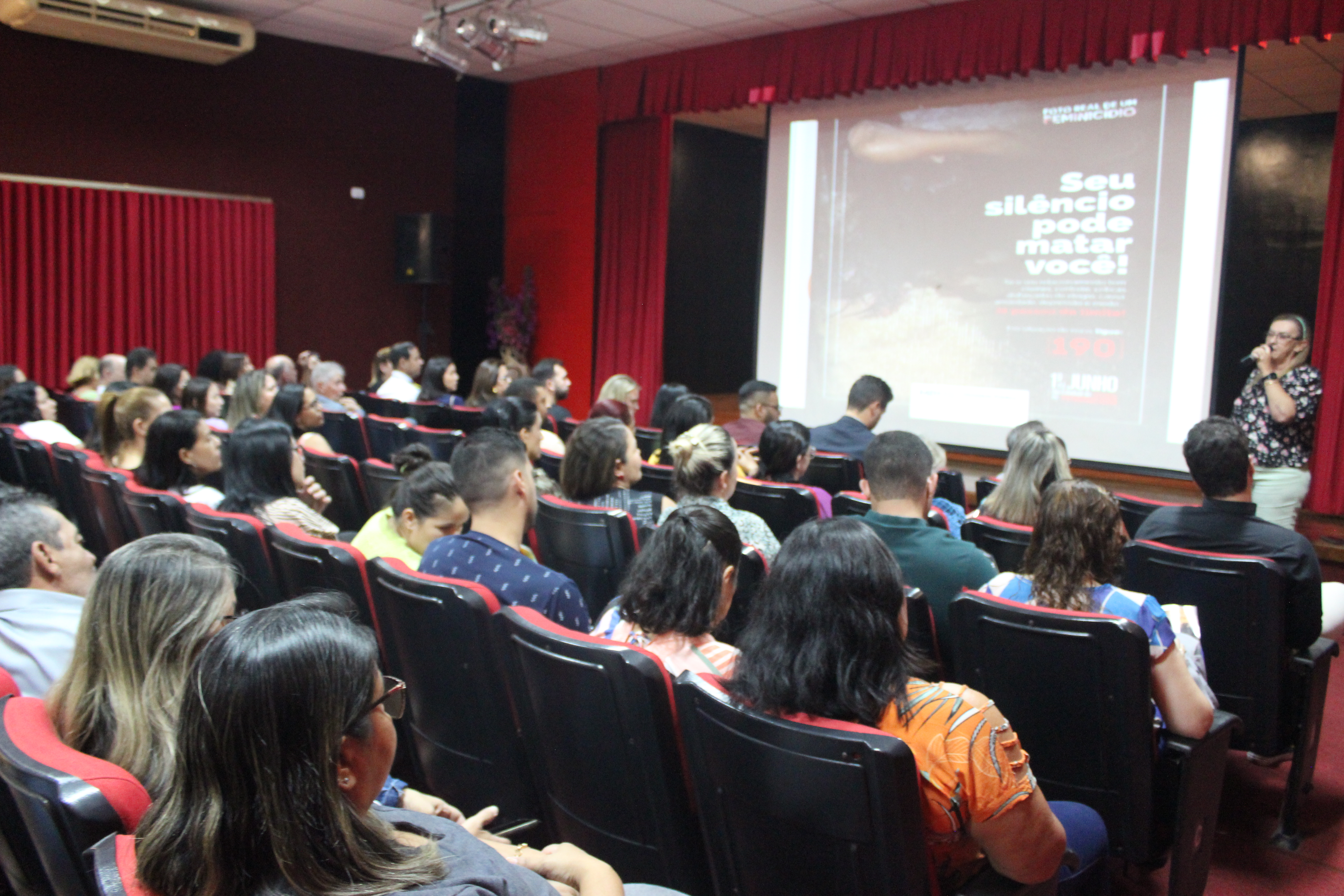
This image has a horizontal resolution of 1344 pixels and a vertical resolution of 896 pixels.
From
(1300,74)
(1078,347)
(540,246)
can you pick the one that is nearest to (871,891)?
(1078,347)

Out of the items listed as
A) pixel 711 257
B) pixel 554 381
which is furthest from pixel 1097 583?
pixel 711 257

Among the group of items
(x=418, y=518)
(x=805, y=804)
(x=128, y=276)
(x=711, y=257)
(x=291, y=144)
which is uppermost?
(x=291, y=144)

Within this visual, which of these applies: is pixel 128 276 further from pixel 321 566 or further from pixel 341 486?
pixel 321 566

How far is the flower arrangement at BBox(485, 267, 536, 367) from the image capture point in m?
10.5

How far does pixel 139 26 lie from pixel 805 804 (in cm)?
835

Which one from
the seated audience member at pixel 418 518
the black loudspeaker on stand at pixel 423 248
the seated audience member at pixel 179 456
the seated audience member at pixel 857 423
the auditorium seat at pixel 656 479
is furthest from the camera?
the black loudspeaker on stand at pixel 423 248

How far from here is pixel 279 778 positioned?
98cm

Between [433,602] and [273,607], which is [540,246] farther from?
[273,607]

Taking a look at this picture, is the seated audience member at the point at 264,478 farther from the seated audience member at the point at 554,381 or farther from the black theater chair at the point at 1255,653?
the seated audience member at the point at 554,381

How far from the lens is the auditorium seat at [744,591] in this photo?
2.72 m

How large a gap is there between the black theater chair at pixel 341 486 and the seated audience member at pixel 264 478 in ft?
3.37

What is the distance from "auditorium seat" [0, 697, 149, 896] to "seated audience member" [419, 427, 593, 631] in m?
1.14

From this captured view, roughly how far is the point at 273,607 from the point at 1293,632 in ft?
9.13

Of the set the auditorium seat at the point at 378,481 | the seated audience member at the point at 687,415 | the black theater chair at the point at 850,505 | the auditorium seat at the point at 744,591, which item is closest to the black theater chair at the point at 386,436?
the auditorium seat at the point at 378,481
